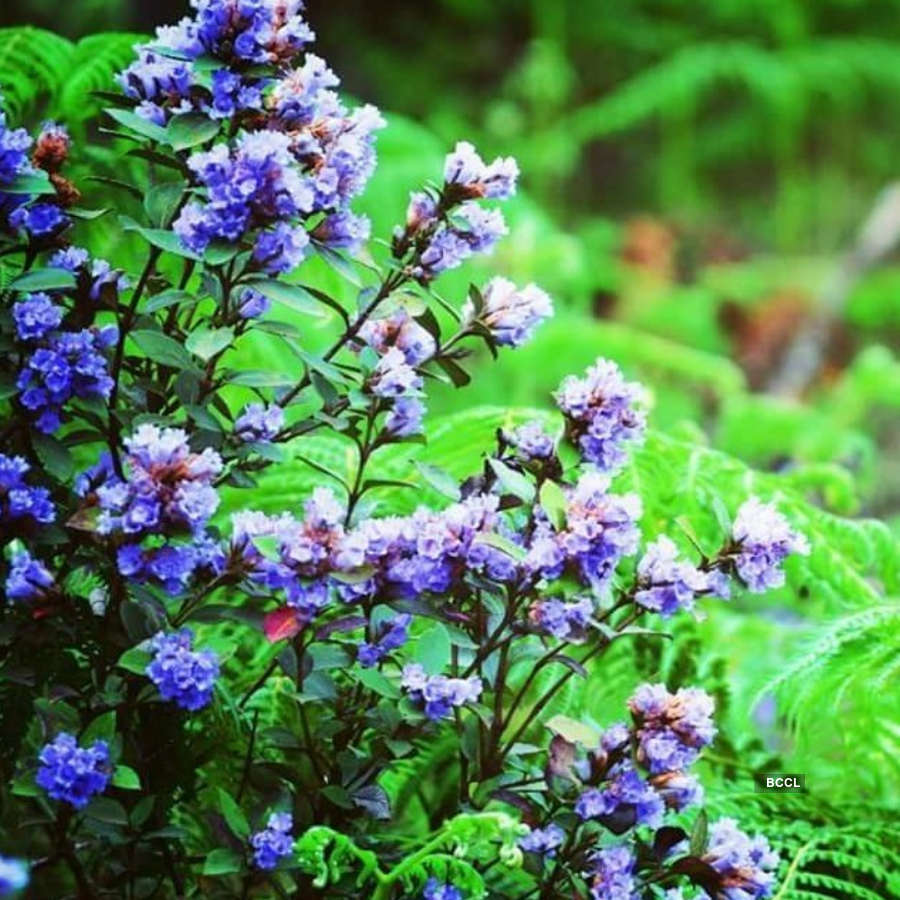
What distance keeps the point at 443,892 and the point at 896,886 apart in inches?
17.0

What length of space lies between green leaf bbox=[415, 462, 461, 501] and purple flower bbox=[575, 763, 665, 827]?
0.21m

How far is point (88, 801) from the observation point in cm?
87

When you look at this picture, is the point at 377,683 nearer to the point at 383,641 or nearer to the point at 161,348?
the point at 383,641

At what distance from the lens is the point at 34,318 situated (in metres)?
0.90

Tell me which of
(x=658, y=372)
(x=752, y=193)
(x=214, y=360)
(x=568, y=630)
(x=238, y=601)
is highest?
(x=752, y=193)

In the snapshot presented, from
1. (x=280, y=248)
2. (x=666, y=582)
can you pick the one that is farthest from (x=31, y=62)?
(x=666, y=582)

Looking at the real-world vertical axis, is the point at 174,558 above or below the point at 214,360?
below

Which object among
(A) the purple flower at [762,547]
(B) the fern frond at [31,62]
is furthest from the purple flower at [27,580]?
(B) the fern frond at [31,62]

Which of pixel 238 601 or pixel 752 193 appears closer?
pixel 238 601

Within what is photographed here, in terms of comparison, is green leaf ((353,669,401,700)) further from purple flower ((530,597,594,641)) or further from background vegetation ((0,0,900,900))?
background vegetation ((0,0,900,900))

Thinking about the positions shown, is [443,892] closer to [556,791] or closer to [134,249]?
[556,791]

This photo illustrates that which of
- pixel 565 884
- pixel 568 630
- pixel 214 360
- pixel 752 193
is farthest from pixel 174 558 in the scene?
pixel 752 193

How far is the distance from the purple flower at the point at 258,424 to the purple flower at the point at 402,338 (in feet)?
0.27

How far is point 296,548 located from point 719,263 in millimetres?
4665
